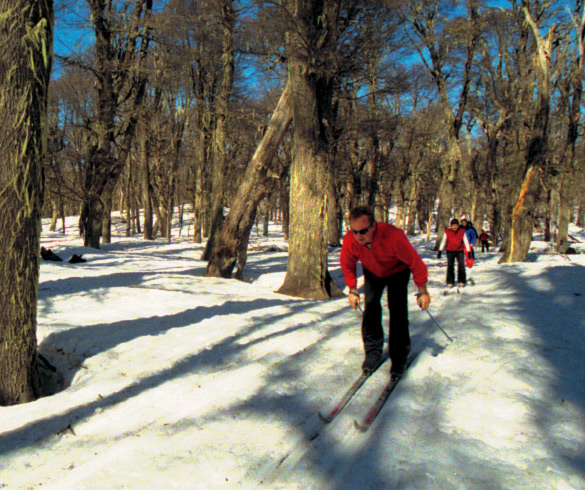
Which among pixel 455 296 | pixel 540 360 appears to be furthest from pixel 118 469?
pixel 455 296

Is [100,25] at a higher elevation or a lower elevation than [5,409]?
higher

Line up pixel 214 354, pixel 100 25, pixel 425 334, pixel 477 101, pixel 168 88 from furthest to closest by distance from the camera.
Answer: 1. pixel 168 88
2. pixel 477 101
3. pixel 100 25
4. pixel 425 334
5. pixel 214 354

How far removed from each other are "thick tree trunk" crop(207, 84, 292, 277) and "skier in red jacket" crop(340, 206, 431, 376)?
6.89m

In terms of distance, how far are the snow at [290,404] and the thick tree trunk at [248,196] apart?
4.30 meters

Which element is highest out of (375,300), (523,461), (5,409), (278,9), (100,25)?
(100,25)

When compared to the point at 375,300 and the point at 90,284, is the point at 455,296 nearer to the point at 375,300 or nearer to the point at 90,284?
the point at 375,300

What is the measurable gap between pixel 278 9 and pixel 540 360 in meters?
7.69

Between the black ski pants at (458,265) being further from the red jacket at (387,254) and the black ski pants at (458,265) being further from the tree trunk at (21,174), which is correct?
the tree trunk at (21,174)

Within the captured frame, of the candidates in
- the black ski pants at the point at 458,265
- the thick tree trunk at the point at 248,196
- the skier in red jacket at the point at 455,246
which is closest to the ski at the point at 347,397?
the black ski pants at the point at 458,265

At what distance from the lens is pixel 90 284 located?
7988mm

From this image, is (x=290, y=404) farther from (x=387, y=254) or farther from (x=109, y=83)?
(x=109, y=83)

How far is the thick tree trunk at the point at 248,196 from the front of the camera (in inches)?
407

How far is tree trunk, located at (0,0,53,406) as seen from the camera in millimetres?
3686

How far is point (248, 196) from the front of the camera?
1070cm
